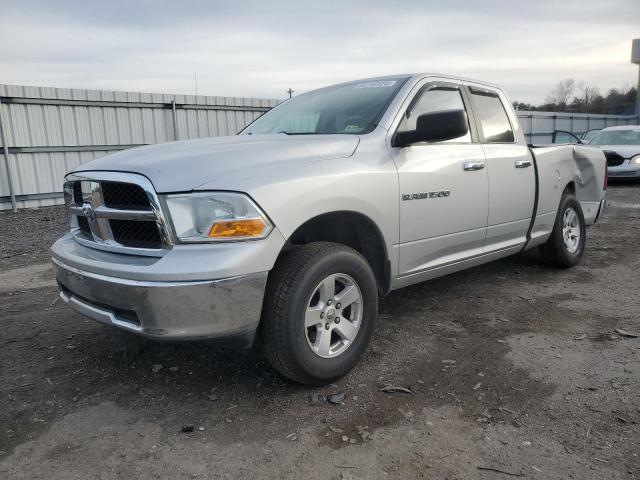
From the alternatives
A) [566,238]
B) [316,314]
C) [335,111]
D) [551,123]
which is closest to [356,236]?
[316,314]

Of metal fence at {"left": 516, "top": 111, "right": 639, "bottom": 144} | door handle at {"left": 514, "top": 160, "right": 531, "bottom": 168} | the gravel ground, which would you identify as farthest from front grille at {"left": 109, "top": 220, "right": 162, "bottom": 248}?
metal fence at {"left": 516, "top": 111, "right": 639, "bottom": 144}

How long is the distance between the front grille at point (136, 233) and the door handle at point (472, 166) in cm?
226

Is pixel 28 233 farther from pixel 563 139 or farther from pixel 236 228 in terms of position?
pixel 563 139

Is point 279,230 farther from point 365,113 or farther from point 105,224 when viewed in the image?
point 365,113

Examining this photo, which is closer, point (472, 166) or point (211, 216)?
point (211, 216)

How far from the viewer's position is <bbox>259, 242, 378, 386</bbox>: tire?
2668 mm

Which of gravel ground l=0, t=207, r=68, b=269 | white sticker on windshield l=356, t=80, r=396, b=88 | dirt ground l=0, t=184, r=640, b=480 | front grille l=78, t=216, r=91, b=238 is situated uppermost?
white sticker on windshield l=356, t=80, r=396, b=88

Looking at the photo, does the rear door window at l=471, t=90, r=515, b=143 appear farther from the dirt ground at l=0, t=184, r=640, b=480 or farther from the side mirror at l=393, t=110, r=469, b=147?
the dirt ground at l=0, t=184, r=640, b=480

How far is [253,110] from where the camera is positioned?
14.9 m

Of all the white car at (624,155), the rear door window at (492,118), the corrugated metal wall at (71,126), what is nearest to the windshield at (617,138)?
the white car at (624,155)

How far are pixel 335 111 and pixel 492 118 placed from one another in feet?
4.95

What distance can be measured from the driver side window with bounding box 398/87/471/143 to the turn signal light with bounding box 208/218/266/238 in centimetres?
139

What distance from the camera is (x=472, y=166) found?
12.8 ft

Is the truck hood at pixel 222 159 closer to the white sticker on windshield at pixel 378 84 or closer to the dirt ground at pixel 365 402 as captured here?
the white sticker on windshield at pixel 378 84
